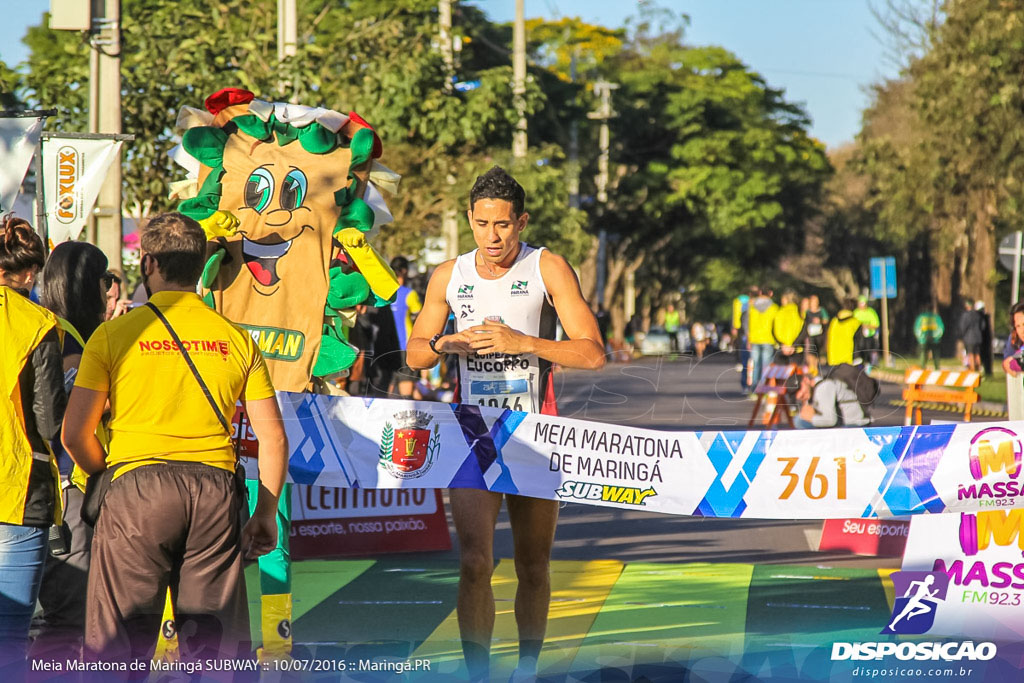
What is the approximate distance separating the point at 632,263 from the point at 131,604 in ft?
165

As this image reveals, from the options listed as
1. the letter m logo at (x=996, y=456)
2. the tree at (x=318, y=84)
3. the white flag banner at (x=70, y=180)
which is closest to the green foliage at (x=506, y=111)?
the tree at (x=318, y=84)

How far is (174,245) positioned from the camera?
4.13 metres

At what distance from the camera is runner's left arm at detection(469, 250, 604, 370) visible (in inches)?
193

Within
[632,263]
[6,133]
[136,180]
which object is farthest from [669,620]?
[632,263]

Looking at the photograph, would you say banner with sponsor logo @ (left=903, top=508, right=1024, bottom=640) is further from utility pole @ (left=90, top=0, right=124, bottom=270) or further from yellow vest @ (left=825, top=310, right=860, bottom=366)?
yellow vest @ (left=825, top=310, right=860, bottom=366)

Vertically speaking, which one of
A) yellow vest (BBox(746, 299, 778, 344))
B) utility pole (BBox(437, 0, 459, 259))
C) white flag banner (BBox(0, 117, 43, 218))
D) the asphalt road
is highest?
utility pole (BBox(437, 0, 459, 259))

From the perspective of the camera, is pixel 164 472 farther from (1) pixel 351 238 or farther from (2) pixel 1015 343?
(2) pixel 1015 343

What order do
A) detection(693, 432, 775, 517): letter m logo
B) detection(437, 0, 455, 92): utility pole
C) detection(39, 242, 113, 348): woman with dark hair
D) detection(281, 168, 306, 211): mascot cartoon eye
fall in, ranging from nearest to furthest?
detection(39, 242, 113, 348): woman with dark hair → detection(693, 432, 775, 517): letter m logo → detection(281, 168, 306, 211): mascot cartoon eye → detection(437, 0, 455, 92): utility pole

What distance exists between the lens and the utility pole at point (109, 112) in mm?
9648

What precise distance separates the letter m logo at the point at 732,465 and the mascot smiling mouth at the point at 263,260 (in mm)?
2052

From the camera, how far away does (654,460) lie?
18.3 ft

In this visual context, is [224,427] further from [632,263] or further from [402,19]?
[632,263]

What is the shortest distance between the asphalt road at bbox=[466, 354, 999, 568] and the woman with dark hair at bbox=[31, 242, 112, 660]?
2329 mm

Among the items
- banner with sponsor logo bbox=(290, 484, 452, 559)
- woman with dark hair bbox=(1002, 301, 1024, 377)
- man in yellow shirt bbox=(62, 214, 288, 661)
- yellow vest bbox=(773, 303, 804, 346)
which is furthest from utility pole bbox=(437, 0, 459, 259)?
man in yellow shirt bbox=(62, 214, 288, 661)
